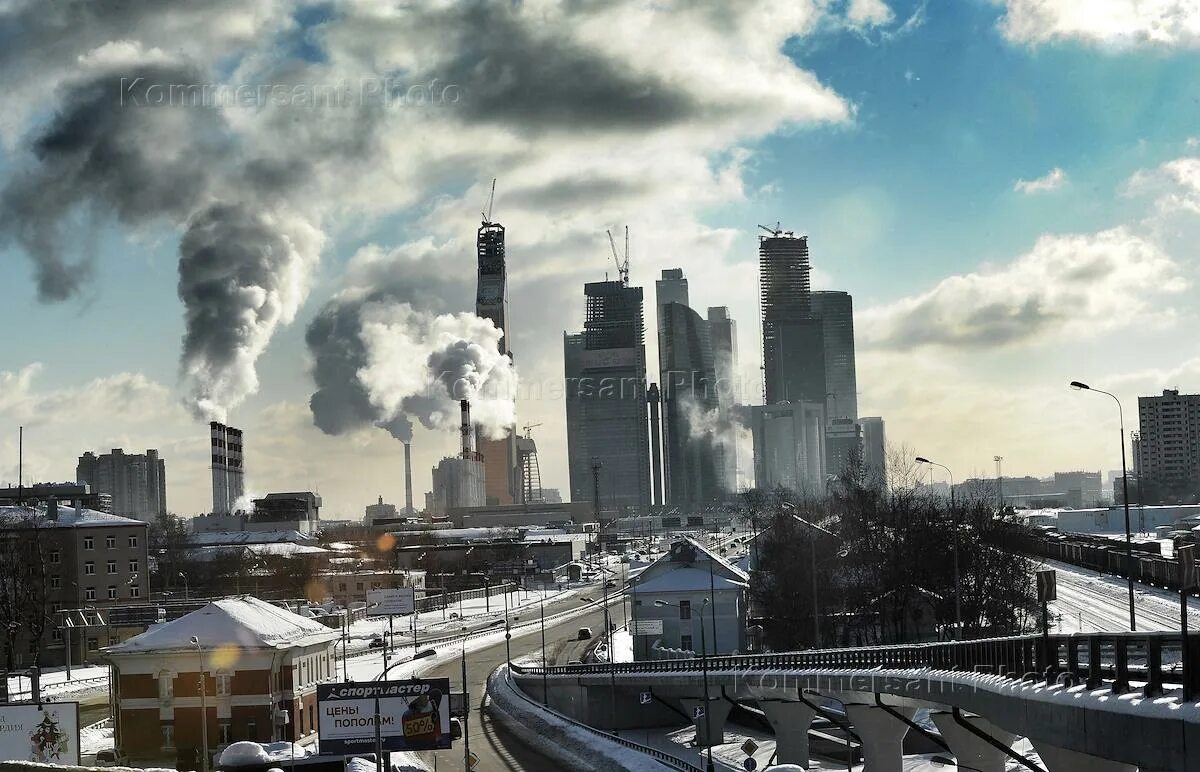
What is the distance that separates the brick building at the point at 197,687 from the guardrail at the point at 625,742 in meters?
14.6

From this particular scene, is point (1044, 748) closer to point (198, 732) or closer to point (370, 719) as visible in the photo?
point (370, 719)

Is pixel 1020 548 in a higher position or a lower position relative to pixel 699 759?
higher

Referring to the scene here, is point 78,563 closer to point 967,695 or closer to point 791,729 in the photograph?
point 791,729

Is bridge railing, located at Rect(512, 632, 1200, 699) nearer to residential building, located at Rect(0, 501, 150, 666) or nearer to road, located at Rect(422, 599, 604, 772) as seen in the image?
road, located at Rect(422, 599, 604, 772)

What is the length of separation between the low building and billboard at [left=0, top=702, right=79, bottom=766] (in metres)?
55.3

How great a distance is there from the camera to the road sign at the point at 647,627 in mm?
98188

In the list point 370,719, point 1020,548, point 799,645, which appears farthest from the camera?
point 1020,548

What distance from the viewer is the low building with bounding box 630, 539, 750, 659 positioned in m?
97.9

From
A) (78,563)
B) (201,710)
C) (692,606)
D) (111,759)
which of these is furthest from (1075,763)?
(78,563)

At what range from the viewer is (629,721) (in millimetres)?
78688

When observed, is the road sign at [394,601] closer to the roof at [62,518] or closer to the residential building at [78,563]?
the residential building at [78,563]

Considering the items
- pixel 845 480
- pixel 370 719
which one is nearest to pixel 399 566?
pixel 845 480

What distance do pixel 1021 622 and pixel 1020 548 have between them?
46.2ft

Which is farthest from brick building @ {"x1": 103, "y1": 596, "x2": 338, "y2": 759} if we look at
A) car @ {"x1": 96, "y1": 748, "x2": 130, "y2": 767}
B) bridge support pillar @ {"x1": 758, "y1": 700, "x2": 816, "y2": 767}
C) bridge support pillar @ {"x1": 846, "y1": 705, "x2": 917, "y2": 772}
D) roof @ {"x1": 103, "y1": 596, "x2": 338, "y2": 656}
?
bridge support pillar @ {"x1": 846, "y1": 705, "x2": 917, "y2": 772}
